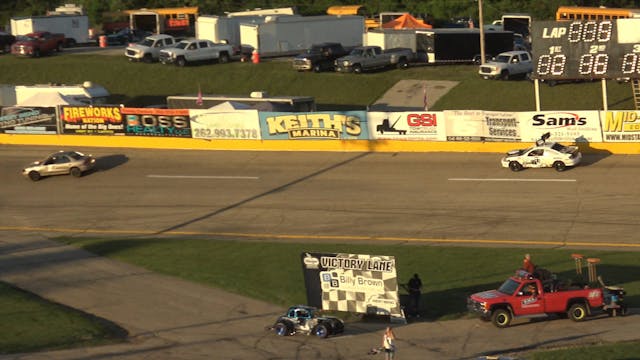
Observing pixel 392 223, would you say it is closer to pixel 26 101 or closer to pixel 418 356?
pixel 418 356

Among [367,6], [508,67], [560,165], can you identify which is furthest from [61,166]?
[367,6]

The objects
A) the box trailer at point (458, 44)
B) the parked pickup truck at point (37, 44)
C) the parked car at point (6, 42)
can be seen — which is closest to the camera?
the box trailer at point (458, 44)

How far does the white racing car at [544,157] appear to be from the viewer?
47250 millimetres

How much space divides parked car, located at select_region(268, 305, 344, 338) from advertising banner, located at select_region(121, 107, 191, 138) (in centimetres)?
2711

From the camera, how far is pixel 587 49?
Result: 50812mm

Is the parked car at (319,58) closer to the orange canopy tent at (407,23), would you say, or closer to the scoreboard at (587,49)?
the orange canopy tent at (407,23)

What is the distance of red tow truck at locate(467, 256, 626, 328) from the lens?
1182 inches

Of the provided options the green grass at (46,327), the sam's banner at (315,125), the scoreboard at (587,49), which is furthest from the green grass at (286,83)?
the green grass at (46,327)

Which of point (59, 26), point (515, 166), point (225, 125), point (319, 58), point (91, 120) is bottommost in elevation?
point (515, 166)

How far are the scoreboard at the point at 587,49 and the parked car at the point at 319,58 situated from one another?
19373 mm

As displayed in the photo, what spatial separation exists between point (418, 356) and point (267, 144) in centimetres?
2758

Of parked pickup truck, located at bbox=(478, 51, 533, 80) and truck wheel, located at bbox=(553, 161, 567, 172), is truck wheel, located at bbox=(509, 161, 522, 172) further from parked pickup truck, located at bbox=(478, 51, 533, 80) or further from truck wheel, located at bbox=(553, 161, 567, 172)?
parked pickup truck, located at bbox=(478, 51, 533, 80)

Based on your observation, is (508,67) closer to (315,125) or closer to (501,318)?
(315,125)

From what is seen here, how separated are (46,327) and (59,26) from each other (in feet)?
181
